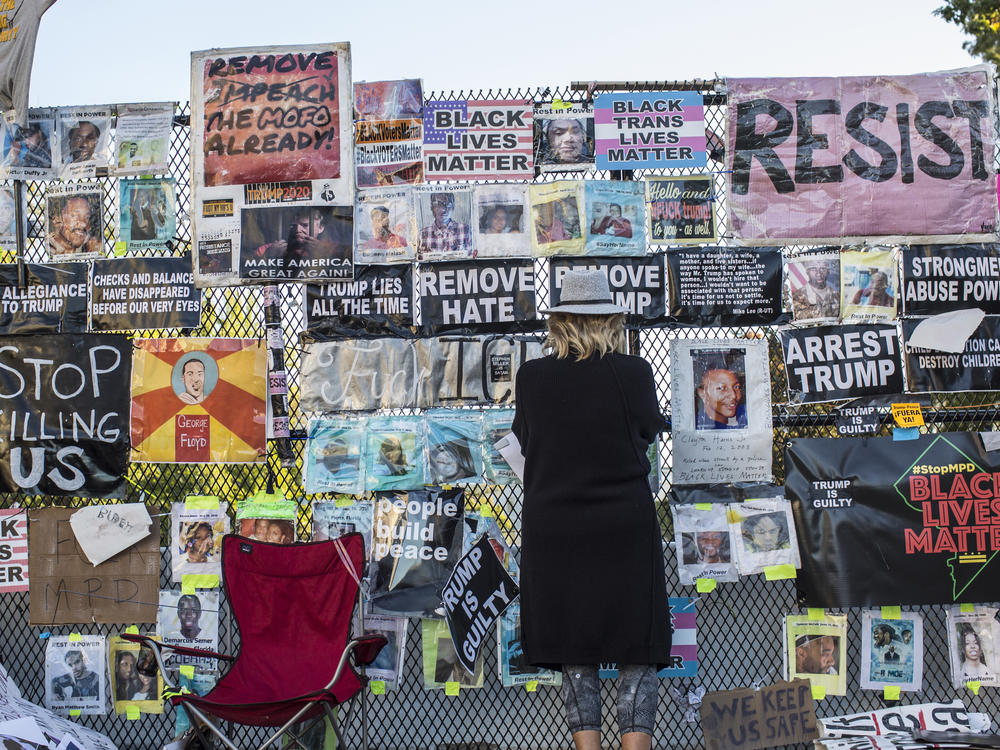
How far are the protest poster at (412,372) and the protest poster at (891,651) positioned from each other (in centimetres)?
199

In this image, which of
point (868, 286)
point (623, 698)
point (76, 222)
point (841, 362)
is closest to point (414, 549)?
point (623, 698)

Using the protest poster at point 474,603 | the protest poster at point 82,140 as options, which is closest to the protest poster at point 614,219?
the protest poster at point 474,603

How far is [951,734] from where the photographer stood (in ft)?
12.5

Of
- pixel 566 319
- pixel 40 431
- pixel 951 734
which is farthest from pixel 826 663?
pixel 40 431

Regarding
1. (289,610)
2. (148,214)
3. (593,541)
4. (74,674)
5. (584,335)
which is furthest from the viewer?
(148,214)

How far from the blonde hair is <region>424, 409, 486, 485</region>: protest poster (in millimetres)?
857

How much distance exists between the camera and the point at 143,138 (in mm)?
4320

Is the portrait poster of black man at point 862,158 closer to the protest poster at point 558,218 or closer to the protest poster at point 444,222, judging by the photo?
the protest poster at point 558,218

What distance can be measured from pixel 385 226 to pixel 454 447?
43.7 inches

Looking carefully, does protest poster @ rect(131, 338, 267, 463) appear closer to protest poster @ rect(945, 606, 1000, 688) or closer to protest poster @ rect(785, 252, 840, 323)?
protest poster @ rect(785, 252, 840, 323)

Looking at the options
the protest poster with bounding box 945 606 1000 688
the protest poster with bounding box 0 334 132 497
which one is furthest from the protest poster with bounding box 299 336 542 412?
the protest poster with bounding box 945 606 1000 688

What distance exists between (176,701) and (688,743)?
2.34 meters

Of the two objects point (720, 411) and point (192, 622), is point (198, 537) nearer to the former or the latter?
point (192, 622)

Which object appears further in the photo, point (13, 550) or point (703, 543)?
point (13, 550)
